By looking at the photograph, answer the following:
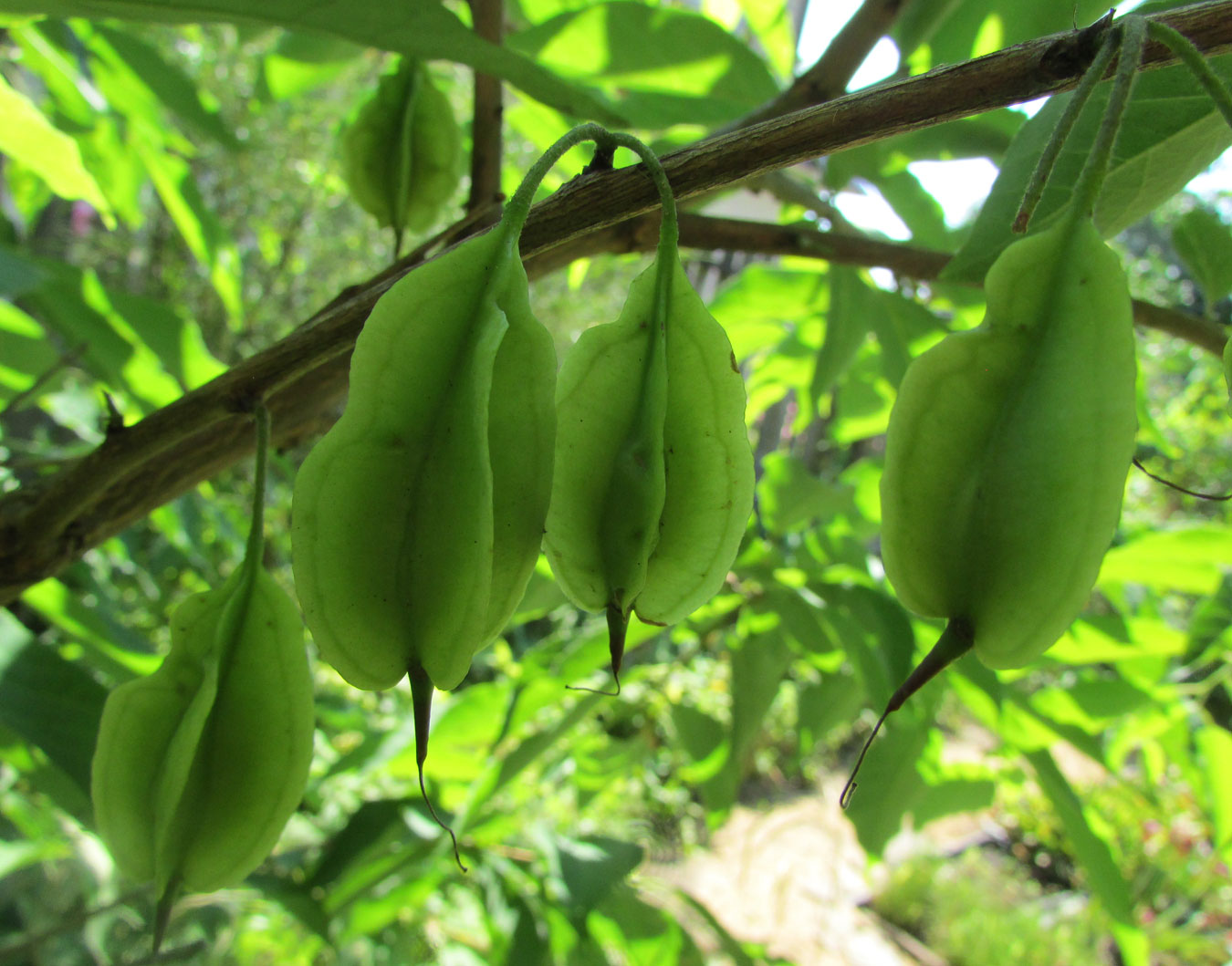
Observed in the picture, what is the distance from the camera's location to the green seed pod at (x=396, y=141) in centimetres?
73

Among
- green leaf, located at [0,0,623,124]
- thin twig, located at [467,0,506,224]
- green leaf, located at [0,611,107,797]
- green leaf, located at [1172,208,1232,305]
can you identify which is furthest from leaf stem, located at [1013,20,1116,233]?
green leaf, located at [0,611,107,797]

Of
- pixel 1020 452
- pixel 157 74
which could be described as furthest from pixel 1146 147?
pixel 157 74

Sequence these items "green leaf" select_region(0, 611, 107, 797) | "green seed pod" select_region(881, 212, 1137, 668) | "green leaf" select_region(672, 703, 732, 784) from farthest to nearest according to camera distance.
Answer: "green leaf" select_region(672, 703, 732, 784), "green leaf" select_region(0, 611, 107, 797), "green seed pod" select_region(881, 212, 1137, 668)

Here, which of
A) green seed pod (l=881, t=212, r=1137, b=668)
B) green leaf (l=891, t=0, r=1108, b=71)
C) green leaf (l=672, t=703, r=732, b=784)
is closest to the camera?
green seed pod (l=881, t=212, r=1137, b=668)

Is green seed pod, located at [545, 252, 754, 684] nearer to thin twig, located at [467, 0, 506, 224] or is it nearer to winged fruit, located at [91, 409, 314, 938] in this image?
winged fruit, located at [91, 409, 314, 938]

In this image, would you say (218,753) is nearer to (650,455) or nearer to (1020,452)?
(650,455)

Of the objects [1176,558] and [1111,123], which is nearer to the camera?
[1111,123]

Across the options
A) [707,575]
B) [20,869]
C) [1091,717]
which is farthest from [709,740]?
[20,869]

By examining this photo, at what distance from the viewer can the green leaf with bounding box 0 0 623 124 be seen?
0.43m

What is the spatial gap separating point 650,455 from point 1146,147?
11.6 inches

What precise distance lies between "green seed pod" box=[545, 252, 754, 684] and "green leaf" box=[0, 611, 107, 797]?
0.41 meters

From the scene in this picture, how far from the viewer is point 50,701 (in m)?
0.56

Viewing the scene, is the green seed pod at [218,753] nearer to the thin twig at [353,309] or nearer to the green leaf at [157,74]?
the thin twig at [353,309]

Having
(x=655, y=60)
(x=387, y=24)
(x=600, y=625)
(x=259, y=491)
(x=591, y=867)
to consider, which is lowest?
(x=591, y=867)
